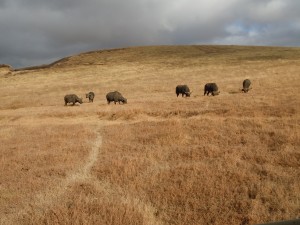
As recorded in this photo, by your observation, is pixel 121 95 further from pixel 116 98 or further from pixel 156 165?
pixel 156 165

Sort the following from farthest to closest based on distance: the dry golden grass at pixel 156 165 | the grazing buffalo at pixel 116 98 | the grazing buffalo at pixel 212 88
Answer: the grazing buffalo at pixel 212 88 → the grazing buffalo at pixel 116 98 → the dry golden grass at pixel 156 165

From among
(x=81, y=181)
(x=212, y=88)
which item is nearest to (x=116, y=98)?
(x=212, y=88)

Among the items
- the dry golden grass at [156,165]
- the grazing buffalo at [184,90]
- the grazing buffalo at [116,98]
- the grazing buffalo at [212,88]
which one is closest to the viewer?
the dry golden grass at [156,165]

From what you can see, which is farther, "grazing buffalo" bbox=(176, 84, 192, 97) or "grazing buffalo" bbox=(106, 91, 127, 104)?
"grazing buffalo" bbox=(176, 84, 192, 97)

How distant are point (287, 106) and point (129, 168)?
14929 mm

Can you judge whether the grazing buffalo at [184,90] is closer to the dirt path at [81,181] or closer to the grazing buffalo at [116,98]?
the grazing buffalo at [116,98]

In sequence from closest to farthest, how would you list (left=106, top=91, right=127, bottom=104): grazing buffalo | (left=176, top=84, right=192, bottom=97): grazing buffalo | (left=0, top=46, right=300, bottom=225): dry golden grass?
1. (left=0, top=46, right=300, bottom=225): dry golden grass
2. (left=106, top=91, right=127, bottom=104): grazing buffalo
3. (left=176, top=84, right=192, bottom=97): grazing buffalo

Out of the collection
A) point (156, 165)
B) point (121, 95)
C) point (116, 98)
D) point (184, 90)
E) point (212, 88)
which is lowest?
point (116, 98)

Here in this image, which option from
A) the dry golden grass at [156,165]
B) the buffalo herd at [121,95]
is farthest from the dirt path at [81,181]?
the buffalo herd at [121,95]

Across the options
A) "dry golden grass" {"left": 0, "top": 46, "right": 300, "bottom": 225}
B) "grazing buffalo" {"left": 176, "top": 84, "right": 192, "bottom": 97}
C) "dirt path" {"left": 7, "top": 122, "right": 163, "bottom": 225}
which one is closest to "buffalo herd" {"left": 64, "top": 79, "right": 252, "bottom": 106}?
"grazing buffalo" {"left": 176, "top": 84, "right": 192, "bottom": 97}

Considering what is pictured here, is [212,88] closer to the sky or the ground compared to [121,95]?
closer to the sky

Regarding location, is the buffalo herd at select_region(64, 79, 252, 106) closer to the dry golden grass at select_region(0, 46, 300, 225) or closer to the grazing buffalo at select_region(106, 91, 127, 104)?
the grazing buffalo at select_region(106, 91, 127, 104)

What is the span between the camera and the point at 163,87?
49.8m

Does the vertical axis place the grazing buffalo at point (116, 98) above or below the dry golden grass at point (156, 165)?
below
